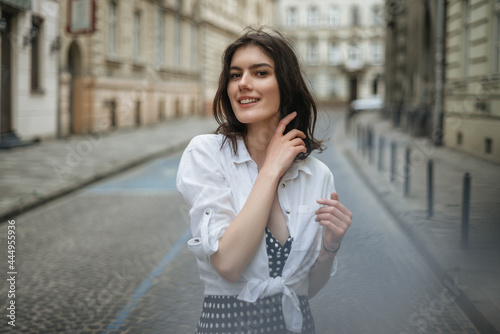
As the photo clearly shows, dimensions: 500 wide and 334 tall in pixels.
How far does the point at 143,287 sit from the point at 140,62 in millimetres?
21910

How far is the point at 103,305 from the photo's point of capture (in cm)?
425

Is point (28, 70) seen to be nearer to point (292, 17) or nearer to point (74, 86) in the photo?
point (74, 86)

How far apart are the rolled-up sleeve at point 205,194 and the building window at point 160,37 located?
26.7m

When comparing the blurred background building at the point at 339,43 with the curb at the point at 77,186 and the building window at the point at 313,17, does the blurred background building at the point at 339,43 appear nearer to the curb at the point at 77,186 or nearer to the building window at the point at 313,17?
the building window at the point at 313,17

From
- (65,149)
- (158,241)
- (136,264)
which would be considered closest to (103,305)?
(136,264)

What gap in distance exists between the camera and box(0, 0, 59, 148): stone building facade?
1530 cm

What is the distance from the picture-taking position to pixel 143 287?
4.68 m

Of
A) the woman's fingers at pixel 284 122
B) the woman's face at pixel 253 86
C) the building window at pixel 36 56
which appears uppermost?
the building window at pixel 36 56

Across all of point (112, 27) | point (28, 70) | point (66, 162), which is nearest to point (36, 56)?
point (28, 70)

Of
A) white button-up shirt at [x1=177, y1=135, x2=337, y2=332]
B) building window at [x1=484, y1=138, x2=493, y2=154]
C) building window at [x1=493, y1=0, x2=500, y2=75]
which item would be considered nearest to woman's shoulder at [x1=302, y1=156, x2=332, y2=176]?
white button-up shirt at [x1=177, y1=135, x2=337, y2=332]

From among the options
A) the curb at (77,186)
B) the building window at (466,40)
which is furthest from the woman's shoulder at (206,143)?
the building window at (466,40)

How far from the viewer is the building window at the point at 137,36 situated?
25.4m

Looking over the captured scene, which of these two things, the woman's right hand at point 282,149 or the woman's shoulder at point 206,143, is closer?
the woman's right hand at point 282,149

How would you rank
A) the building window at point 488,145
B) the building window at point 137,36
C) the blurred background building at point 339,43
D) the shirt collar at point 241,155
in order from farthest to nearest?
the blurred background building at point 339,43 < the building window at point 137,36 < the building window at point 488,145 < the shirt collar at point 241,155
